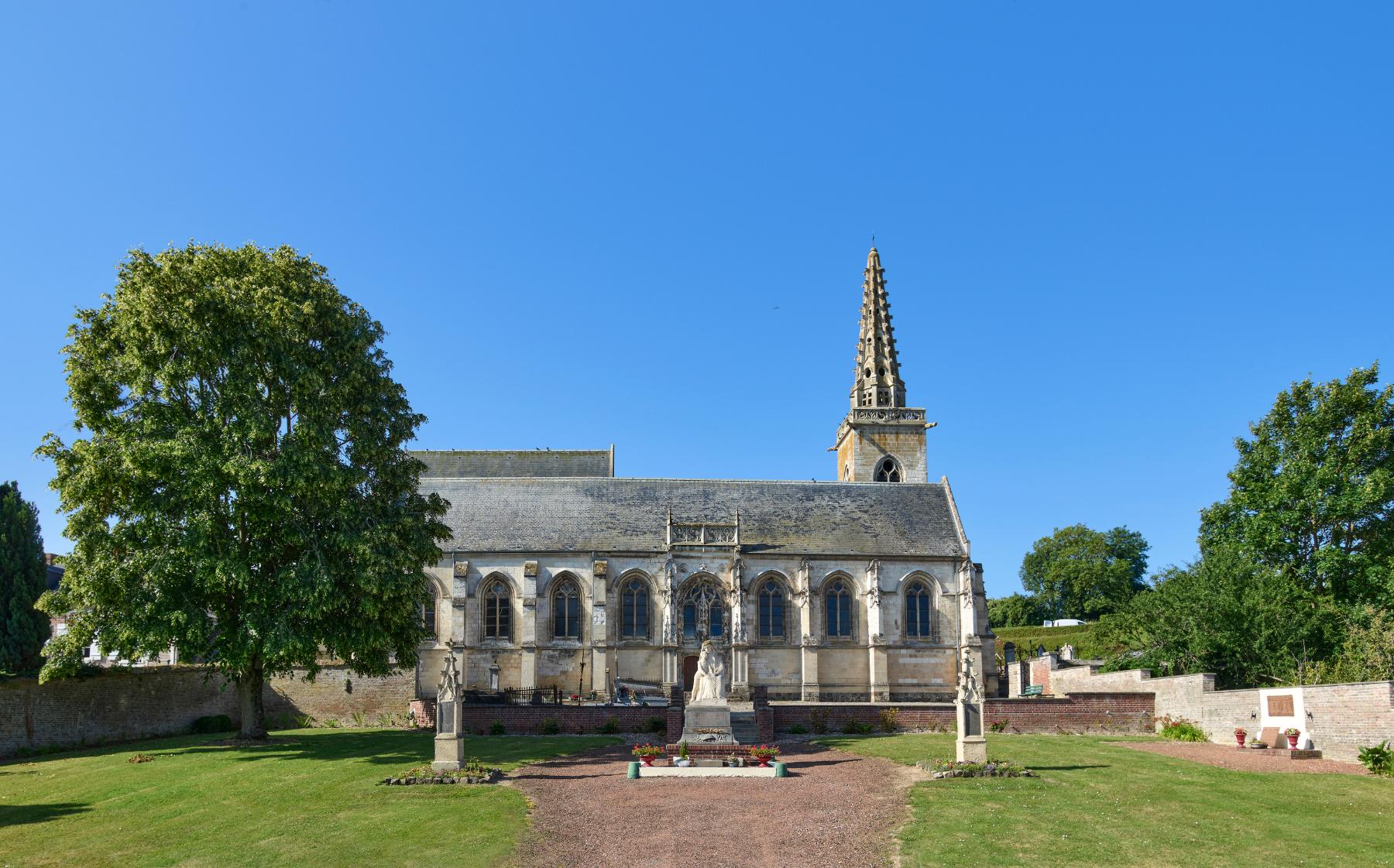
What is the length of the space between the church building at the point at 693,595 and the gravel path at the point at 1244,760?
16.2 meters

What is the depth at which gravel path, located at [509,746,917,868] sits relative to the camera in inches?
584

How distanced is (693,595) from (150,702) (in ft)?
71.2

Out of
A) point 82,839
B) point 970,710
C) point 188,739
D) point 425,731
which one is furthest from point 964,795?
point 188,739

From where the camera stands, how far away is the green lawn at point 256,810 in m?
15.7

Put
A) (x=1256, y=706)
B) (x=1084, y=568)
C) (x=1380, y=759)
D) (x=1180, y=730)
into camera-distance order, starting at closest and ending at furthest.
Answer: (x=1380, y=759) → (x=1256, y=706) → (x=1180, y=730) → (x=1084, y=568)

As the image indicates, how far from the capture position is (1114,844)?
49.4 ft

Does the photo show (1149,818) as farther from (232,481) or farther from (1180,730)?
(232,481)

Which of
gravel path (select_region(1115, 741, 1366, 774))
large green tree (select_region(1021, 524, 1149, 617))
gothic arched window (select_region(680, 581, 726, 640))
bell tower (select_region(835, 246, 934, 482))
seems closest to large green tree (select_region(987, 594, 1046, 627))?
large green tree (select_region(1021, 524, 1149, 617))

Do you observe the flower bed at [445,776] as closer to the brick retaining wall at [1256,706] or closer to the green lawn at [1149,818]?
the green lawn at [1149,818]

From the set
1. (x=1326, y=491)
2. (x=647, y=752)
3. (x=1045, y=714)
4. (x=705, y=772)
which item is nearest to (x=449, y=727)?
(x=647, y=752)

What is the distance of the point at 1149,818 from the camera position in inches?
664

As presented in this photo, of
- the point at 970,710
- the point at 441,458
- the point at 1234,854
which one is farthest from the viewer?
the point at 441,458

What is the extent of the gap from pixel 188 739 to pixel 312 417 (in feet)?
40.1

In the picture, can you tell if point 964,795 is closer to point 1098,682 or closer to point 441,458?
point 1098,682
